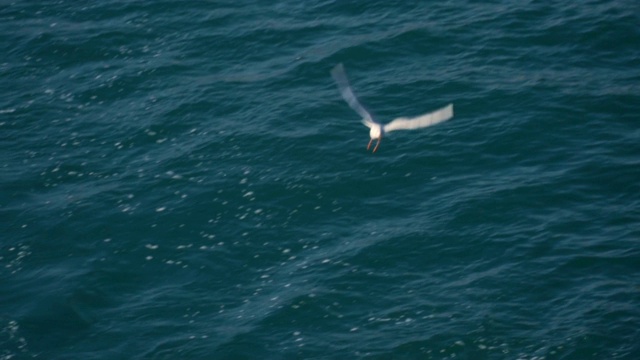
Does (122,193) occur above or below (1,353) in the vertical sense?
above

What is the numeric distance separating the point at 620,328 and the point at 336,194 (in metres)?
12.0

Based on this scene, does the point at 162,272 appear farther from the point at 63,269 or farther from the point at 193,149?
the point at 193,149

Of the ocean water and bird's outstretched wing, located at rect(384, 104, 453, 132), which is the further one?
the ocean water

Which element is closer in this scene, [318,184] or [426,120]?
[426,120]

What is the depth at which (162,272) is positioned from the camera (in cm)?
3516

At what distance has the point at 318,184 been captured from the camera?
124ft

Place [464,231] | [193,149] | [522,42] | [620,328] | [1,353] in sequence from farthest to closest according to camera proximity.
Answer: [522,42]
[193,149]
[464,231]
[1,353]
[620,328]

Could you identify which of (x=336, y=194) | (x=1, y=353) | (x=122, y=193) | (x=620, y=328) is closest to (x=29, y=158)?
(x=122, y=193)

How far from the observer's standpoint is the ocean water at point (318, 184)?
32031mm

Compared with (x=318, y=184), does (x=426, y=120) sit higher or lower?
higher

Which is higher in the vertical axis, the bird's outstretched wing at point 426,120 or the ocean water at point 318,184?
the bird's outstretched wing at point 426,120

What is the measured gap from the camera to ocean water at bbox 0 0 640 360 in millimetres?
32031

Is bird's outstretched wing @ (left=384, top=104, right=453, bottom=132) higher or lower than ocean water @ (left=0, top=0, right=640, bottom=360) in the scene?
higher

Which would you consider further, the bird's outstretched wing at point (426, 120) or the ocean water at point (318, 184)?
the ocean water at point (318, 184)
